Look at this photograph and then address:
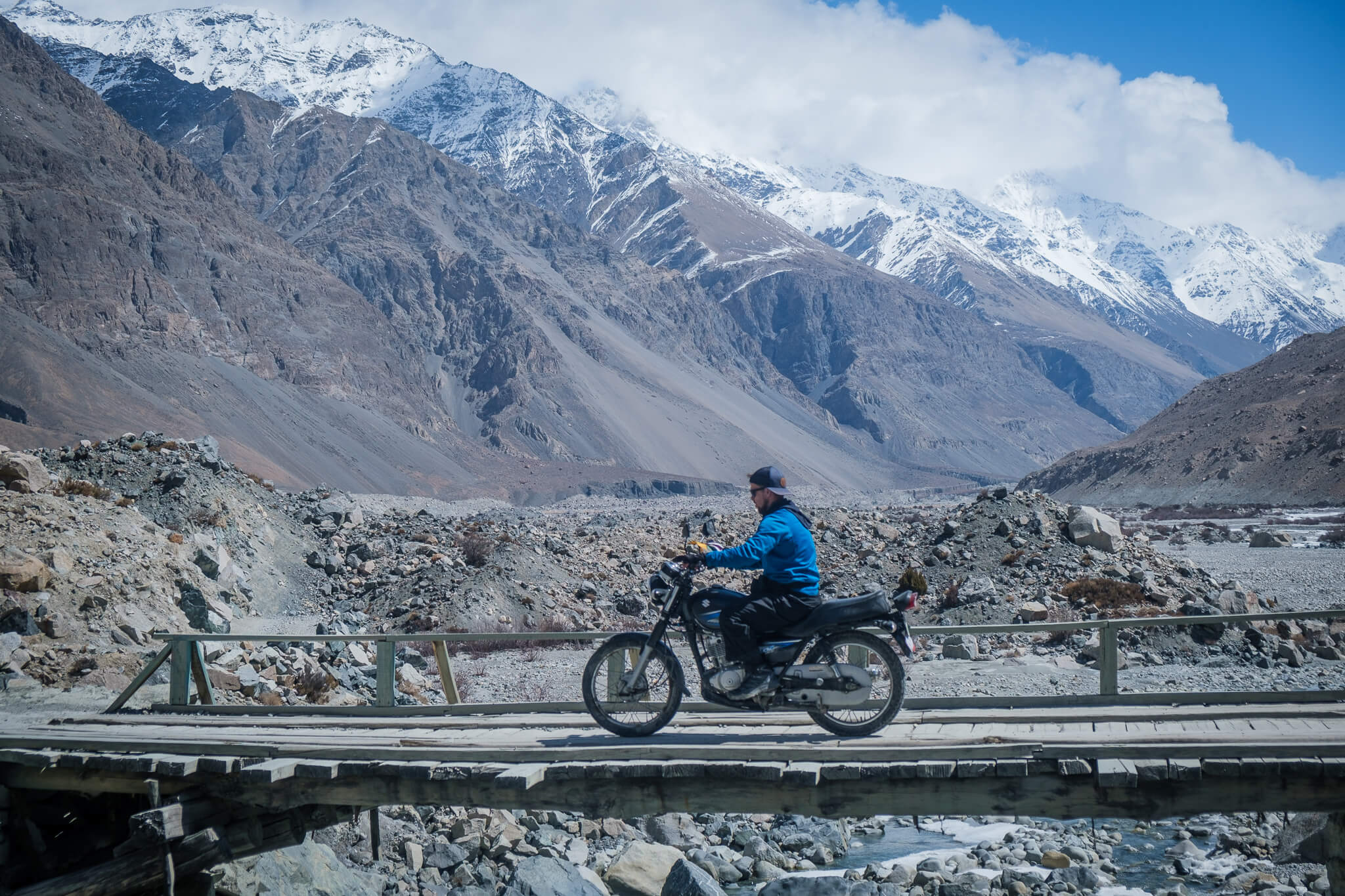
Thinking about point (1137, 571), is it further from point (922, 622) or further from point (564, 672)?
point (564, 672)

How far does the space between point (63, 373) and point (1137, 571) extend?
244ft

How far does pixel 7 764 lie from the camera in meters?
10.0

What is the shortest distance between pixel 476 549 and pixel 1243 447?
259ft

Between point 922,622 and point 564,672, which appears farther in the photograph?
point 922,622

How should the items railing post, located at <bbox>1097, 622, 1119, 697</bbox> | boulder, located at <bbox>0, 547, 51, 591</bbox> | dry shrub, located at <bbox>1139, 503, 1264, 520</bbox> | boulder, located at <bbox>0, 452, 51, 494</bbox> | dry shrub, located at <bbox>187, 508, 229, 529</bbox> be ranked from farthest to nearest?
dry shrub, located at <bbox>1139, 503, 1264, 520</bbox>
dry shrub, located at <bbox>187, 508, 229, 529</bbox>
boulder, located at <bbox>0, 452, 51, 494</bbox>
boulder, located at <bbox>0, 547, 51, 591</bbox>
railing post, located at <bbox>1097, 622, 1119, 697</bbox>

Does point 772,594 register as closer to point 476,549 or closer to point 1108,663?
point 1108,663

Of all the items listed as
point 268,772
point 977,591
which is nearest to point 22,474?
point 268,772

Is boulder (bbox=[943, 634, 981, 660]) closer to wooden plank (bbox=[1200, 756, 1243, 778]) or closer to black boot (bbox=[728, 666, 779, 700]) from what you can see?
black boot (bbox=[728, 666, 779, 700])

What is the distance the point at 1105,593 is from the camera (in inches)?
1019

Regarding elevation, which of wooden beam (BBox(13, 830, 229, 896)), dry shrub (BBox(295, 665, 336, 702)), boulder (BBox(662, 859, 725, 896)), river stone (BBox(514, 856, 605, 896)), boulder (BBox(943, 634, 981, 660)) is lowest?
boulder (BBox(662, 859, 725, 896))

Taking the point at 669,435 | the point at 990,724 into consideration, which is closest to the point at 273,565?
the point at 990,724

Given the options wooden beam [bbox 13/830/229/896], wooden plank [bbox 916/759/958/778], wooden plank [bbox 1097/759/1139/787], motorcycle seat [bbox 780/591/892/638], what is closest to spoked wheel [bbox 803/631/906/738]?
motorcycle seat [bbox 780/591/892/638]

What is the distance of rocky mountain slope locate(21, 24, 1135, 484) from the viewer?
5320 inches

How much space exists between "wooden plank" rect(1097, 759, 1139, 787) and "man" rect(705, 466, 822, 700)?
2.20 m
